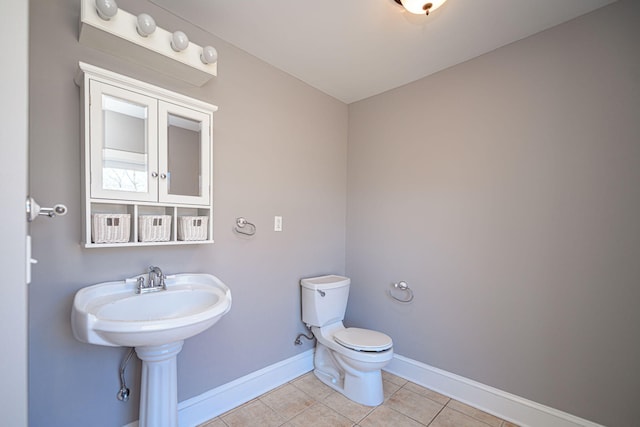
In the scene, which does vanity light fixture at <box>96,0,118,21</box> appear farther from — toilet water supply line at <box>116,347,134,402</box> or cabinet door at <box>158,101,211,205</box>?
toilet water supply line at <box>116,347,134,402</box>

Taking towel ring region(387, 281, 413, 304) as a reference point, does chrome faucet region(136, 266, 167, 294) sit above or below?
above

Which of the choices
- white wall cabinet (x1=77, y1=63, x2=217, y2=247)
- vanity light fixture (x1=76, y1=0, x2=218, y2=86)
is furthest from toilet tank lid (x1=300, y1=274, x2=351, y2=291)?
vanity light fixture (x1=76, y1=0, x2=218, y2=86)

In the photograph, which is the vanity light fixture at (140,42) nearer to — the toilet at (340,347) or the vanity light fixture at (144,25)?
the vanity light fixture at (144,25)

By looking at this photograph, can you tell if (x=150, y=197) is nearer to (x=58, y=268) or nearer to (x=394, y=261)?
(x=58, y=268)

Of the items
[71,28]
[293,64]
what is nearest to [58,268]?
[71,28]

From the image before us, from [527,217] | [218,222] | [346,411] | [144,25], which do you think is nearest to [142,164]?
[218,222]

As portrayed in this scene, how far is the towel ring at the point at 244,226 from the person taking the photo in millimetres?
1838

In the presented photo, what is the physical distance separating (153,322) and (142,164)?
793mm

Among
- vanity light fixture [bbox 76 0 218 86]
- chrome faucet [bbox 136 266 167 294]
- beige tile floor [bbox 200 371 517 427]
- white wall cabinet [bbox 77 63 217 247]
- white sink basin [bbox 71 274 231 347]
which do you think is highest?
vanity light fixture [bbox 76 0 218 86]

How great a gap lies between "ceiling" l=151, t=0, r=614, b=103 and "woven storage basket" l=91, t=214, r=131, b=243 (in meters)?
1.17

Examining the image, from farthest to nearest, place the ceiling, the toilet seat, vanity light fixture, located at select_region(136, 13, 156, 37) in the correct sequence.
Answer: the toilet seat, the ceiling, vanity light fixture, located at select_region(136, 13, 156, 37)

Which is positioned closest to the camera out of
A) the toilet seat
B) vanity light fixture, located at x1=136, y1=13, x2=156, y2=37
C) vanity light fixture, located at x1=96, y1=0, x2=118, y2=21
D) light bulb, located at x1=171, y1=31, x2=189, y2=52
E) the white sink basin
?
the white sink basin

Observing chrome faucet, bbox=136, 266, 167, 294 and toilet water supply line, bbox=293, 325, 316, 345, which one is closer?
chrome faucet, bbox=136, 266, 167, 294

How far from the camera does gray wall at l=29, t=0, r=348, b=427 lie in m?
1.19
